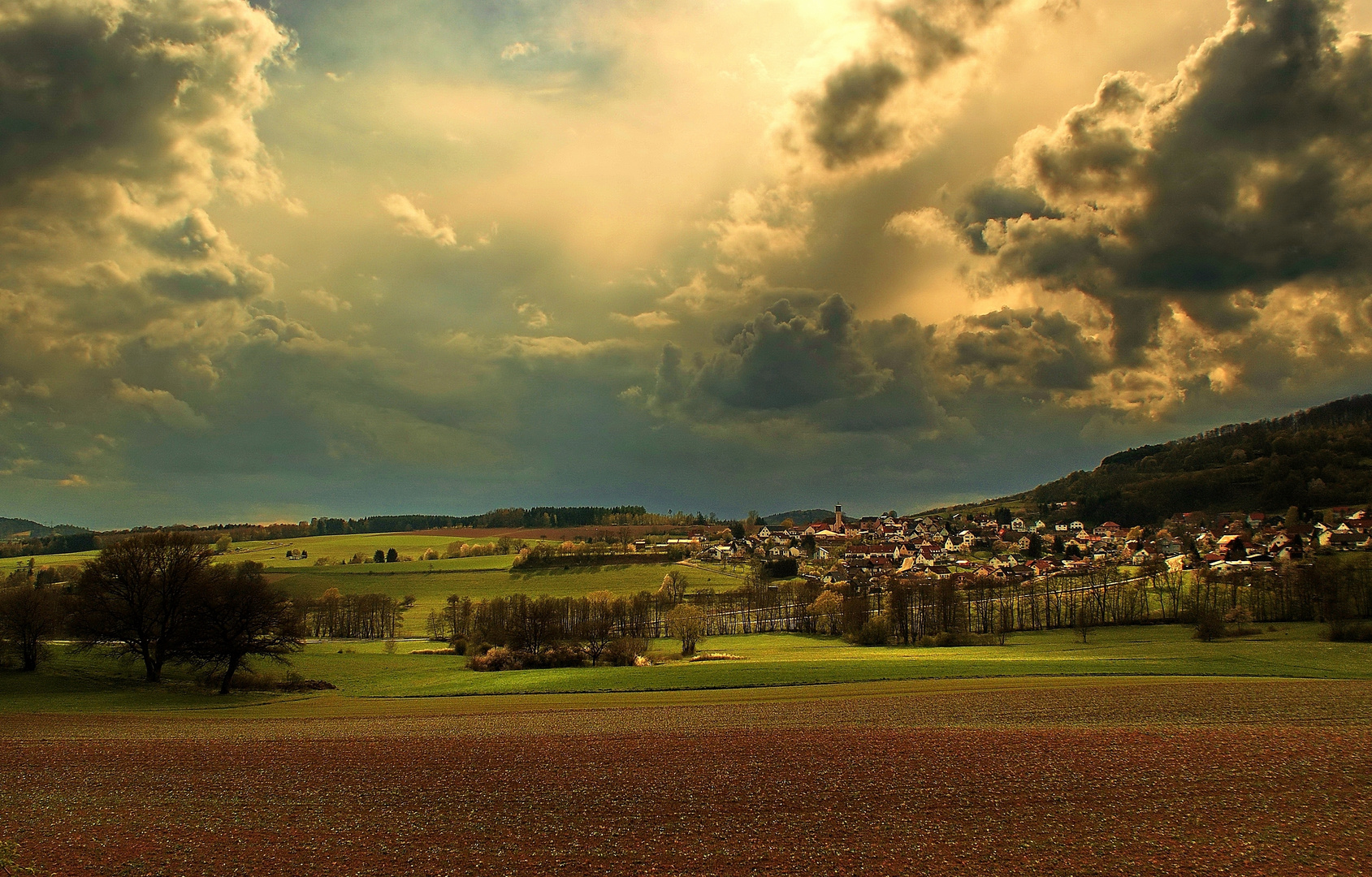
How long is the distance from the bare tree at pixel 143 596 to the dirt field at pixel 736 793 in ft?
75.5

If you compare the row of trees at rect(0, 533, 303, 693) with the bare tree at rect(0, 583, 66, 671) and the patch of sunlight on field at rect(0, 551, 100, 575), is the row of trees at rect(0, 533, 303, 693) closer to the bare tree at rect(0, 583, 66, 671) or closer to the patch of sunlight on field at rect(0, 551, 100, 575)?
the bare tree at rect(0, 583, 66, 671)

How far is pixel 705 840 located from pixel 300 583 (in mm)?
148272

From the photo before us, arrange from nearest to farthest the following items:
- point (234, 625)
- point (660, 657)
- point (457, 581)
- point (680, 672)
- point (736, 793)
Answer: point (736, 793)
point (234, 625)
point (680, 672)
point (660, 657)
point (457, 581)

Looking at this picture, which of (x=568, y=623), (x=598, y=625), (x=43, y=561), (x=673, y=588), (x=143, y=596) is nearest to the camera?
(x=143, y=596)

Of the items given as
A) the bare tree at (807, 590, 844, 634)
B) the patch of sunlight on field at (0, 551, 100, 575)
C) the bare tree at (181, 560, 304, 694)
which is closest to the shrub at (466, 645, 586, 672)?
the bare tree at (181, 560, 304, 694)

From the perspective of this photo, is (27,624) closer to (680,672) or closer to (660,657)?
(680,672)

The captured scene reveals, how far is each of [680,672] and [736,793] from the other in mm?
34913

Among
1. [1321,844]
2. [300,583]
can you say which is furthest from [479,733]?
[300,583]

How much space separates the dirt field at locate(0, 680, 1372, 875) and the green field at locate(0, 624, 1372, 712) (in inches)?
533

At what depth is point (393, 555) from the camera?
178250 millimetres

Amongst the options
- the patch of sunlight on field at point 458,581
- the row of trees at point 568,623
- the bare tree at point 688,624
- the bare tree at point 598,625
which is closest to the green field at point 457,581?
the patch of sunlight on field at point 458,581

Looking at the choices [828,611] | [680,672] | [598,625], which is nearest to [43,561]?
[598,625]

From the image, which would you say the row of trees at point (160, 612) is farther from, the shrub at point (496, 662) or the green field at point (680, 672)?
the shrub at point (496, 662)

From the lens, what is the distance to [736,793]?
21.6 m
